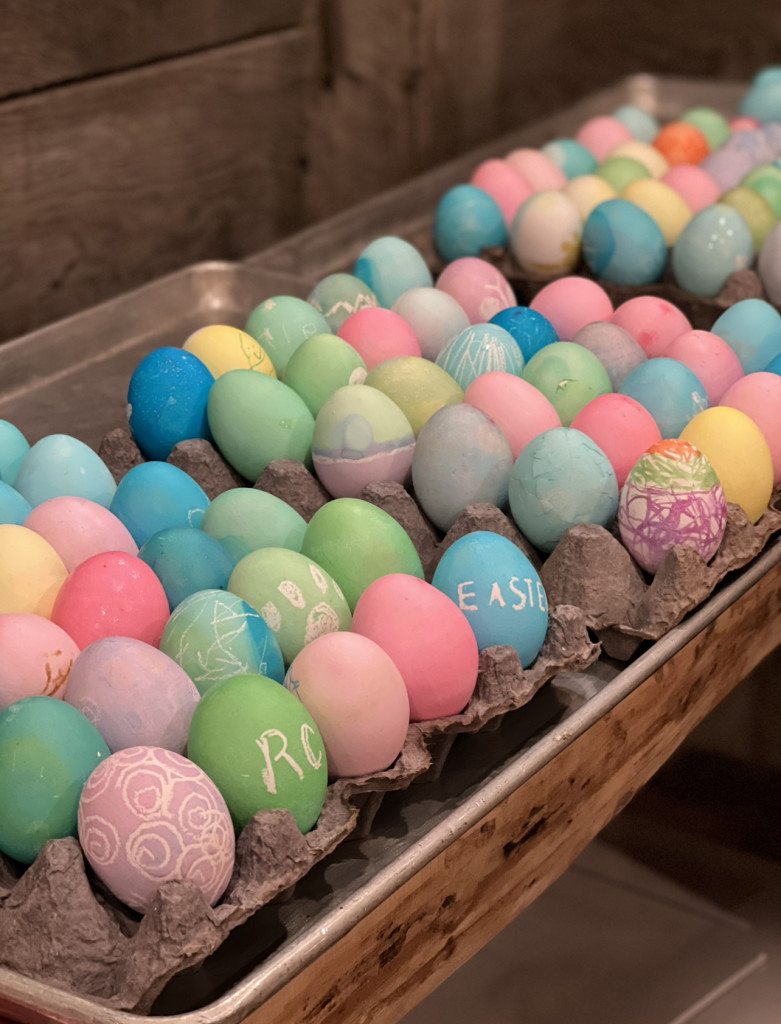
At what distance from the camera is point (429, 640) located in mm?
990

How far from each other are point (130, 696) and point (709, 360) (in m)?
0.86

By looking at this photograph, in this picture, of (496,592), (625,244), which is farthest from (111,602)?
(625,244)

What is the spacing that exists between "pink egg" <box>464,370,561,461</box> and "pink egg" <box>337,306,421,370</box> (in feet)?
0.56

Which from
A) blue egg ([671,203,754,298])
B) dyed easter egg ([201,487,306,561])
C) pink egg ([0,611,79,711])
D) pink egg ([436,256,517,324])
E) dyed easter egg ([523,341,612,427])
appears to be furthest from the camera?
blue egg ([671,203,754,298])

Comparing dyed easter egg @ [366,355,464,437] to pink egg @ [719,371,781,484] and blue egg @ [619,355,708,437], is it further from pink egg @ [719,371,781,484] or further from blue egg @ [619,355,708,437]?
pink egg @ [719,371,781,484]

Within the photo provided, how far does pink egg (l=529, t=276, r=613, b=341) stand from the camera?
1.62 meters

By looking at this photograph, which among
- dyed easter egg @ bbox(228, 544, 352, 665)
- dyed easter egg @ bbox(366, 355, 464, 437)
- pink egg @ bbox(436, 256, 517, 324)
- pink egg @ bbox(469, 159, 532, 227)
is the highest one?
dyed easter egg @ bbox(228, 544, 352, 665)

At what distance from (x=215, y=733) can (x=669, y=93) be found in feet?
8.21

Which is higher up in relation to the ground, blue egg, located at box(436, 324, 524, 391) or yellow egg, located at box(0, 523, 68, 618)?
yellow egg, located at box(0, 523, 68, 618)

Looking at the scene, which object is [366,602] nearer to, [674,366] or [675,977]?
[674,366]

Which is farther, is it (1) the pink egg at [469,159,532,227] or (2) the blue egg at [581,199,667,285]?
(1) the pink egg at [469,159,532,227]

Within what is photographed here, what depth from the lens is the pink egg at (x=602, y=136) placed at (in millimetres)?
2377

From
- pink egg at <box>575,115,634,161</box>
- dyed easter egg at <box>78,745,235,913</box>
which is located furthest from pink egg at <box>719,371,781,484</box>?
pink egg at <box>575,115,634,161</box>

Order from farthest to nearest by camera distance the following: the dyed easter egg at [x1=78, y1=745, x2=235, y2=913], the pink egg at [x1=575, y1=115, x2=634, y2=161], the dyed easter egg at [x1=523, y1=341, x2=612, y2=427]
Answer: the pink egg at [x1=575, y1=115, x2=634, y2=161] → the dyed easter egg at [x1=523, y1=341, x2=612, y2=427] → the dyed easter egg at [x1=78, y1=745, x2=235, y2=913]
